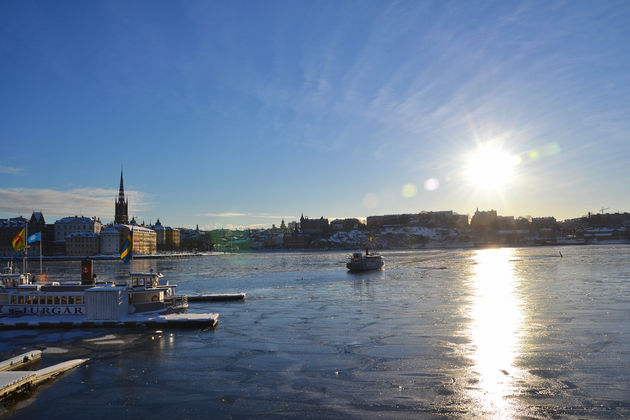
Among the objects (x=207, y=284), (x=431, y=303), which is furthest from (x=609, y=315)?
(x=207, y=284)

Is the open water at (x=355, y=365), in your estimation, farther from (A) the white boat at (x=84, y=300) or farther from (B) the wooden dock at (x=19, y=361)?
(A) the white boat at (x=84, y=300)

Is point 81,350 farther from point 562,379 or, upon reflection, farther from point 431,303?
point 431,303

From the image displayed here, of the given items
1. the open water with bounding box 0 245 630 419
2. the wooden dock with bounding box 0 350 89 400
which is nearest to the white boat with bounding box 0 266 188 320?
the open water with bounding box 0 245 630 419

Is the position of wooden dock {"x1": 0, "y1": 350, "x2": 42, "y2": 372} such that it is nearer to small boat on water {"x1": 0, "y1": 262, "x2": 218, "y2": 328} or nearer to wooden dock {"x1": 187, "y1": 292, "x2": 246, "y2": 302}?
small boat on water {"x1": 0, "y1": 262, "x2": 218, "y2": 328}

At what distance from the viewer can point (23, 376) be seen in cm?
2066

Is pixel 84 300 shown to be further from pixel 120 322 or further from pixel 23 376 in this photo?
pixel 23 376

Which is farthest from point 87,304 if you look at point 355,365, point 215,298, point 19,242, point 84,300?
point 355,365

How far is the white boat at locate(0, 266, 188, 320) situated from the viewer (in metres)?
36.8

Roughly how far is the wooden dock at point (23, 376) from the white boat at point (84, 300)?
39.0 ft

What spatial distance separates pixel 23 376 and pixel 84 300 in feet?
58.0

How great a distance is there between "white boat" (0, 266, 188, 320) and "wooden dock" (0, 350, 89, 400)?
1189 centimetres

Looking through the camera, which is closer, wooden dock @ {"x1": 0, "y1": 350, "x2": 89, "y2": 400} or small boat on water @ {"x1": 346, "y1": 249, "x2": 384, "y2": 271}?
wooden dock @ {"x1": 0, "y1": 350, "x2": 89, "y2": 400}

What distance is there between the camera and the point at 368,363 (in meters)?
24.1

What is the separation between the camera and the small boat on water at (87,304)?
36375 millimetres
